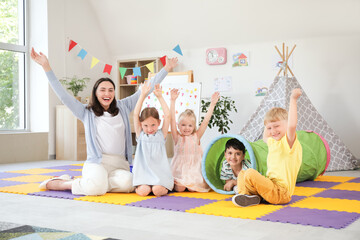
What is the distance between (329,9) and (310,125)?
4.81ft

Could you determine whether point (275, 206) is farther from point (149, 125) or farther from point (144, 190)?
point (149, 125)

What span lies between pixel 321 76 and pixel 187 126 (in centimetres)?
291

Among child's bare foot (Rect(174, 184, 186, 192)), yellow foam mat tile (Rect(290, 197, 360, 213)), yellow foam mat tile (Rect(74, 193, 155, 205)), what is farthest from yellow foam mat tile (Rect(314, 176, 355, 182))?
yellow foam mat tile (Rect(74, 193, 155, 205))

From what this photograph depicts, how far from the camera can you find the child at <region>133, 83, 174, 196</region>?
3166 mm

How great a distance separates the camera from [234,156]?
3.23 m

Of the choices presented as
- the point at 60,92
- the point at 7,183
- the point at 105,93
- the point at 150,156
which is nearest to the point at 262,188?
the point at 150,156

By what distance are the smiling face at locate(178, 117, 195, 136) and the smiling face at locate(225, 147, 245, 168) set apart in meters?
0.32

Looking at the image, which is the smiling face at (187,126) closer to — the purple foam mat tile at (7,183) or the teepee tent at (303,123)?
the purple foam mat tile at (7,183)

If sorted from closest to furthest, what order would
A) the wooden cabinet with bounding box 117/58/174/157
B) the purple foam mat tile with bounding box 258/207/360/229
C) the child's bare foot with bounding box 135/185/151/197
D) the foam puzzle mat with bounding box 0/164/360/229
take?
the purple foam mat tile with bounding box 258/207/360/229 → the foam puzzle mat with bounding box 0/164/360/229 → the child's bare foot with bounding box 135/185/151/197 → the wooden cabinet with bounding box 117/58/174/157

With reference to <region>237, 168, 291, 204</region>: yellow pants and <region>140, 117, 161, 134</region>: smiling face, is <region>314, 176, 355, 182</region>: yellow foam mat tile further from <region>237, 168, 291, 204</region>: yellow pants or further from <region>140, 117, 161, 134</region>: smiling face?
<region>140, 117, 161, 134</region>: smiling face

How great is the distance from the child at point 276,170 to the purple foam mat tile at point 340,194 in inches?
18.8

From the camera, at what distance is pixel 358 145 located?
5578mm

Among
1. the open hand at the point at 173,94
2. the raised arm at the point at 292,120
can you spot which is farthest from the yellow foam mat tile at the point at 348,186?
the open hand at the point at 173,94

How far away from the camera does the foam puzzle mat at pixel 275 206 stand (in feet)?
7.73
